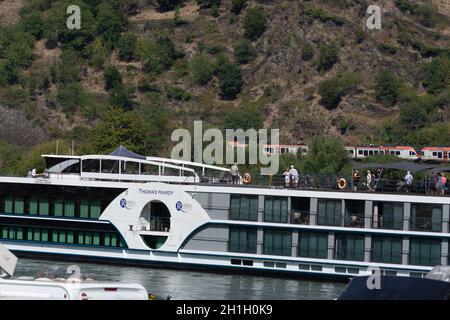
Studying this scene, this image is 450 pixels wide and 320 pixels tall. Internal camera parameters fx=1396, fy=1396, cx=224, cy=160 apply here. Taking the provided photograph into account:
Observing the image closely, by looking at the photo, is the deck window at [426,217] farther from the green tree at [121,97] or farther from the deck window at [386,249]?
the green tree at [121,97]

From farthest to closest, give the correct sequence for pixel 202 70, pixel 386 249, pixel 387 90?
pixel 202 70
pixel 387 90
pixel 386 249

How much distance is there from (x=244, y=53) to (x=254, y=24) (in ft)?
14.6

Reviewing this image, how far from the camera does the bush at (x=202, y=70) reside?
5453 inches

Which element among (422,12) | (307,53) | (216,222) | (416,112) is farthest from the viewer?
(422,12)

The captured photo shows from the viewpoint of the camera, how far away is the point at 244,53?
141 m

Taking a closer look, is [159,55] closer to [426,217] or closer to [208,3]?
[208,3]

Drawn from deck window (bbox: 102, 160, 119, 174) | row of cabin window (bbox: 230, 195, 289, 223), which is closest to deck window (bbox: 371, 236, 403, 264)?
row of cabin window (bbox: 230, 195, 289, 223)

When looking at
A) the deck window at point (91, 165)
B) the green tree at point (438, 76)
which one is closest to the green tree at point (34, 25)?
the green tree at point (438, 76)

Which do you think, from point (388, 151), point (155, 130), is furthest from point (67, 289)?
point (388, 151)

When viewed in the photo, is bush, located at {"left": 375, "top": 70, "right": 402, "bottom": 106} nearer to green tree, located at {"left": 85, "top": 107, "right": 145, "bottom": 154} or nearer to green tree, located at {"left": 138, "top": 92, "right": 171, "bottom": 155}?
green tree, located at {"left": 138, "top": 92, "right": 171, "bottom": 155}

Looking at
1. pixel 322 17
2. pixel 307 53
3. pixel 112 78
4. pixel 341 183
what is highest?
pixel 322 17

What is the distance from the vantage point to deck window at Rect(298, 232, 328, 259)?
5526 centimetres

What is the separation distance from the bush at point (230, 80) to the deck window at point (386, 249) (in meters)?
82.1
